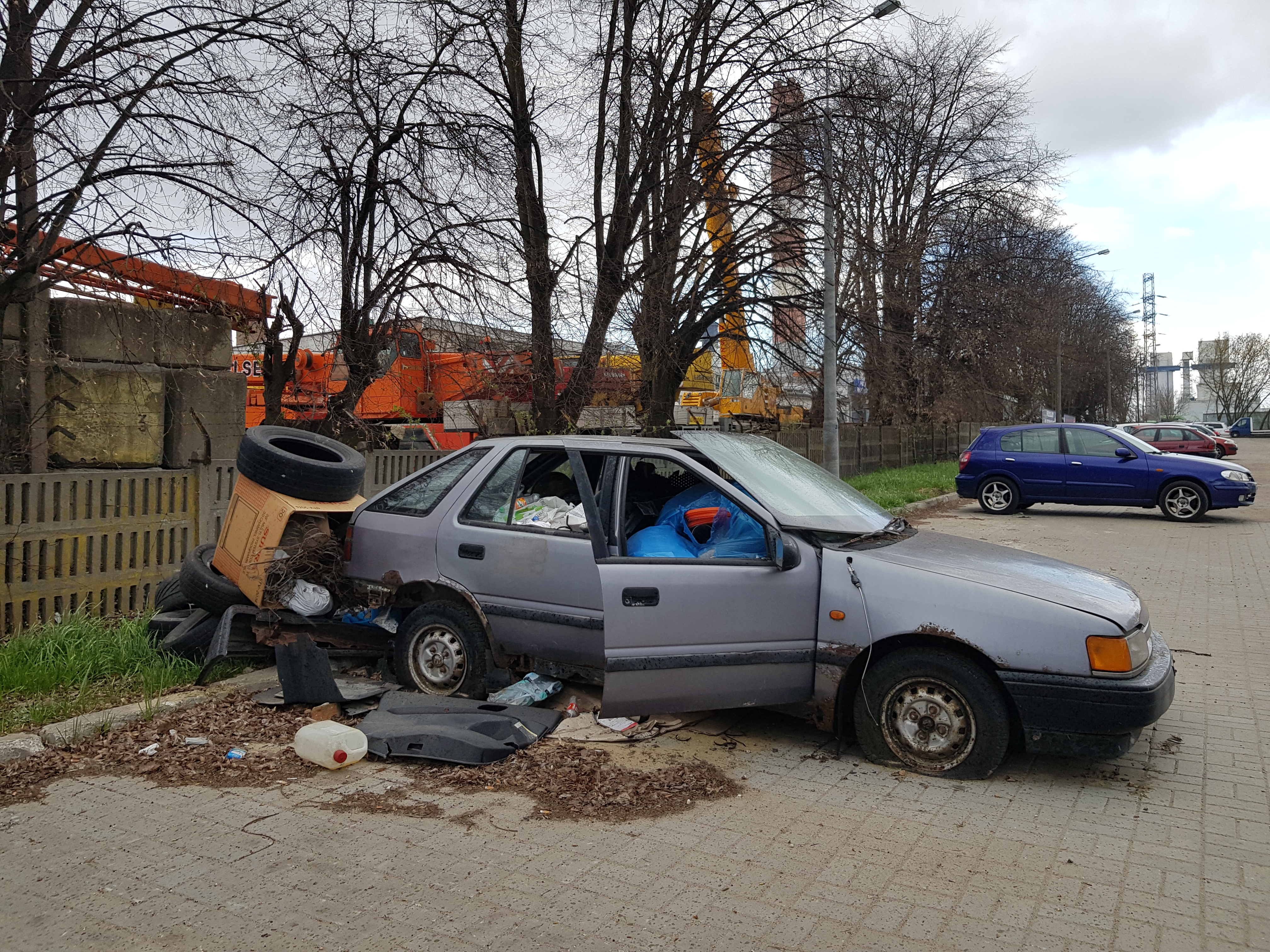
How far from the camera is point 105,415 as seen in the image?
8656 millimetres

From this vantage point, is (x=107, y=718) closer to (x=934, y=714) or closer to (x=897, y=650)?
(x=897, y=650)

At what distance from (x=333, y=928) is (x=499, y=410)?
1099 centimetres

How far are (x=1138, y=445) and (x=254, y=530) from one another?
51.0 ft

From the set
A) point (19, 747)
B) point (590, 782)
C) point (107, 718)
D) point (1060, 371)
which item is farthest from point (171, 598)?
point (1060, 371)

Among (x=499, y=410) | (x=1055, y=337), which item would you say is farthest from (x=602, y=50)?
(x=1055, y=337)

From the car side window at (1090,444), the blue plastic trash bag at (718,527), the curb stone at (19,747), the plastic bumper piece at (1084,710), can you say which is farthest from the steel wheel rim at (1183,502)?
the curb stone at (19,747)

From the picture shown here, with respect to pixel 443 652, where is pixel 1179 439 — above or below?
above

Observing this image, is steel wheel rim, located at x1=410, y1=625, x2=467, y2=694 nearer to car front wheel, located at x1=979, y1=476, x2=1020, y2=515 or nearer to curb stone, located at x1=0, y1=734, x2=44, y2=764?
curb stone, located at x1=0, y1=734, x2=44, y2=764

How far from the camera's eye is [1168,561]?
12.2m

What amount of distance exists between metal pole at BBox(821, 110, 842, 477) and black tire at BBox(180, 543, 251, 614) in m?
11.6

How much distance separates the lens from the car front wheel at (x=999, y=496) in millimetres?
18359

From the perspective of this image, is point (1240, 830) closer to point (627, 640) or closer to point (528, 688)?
point (627, 640)

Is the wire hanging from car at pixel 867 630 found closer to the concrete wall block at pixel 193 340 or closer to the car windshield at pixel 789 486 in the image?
the car windshield at pixel 789 486

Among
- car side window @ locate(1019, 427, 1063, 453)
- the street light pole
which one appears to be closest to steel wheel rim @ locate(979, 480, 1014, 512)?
car side window @ locate(1019, 427, 1063, 453)
